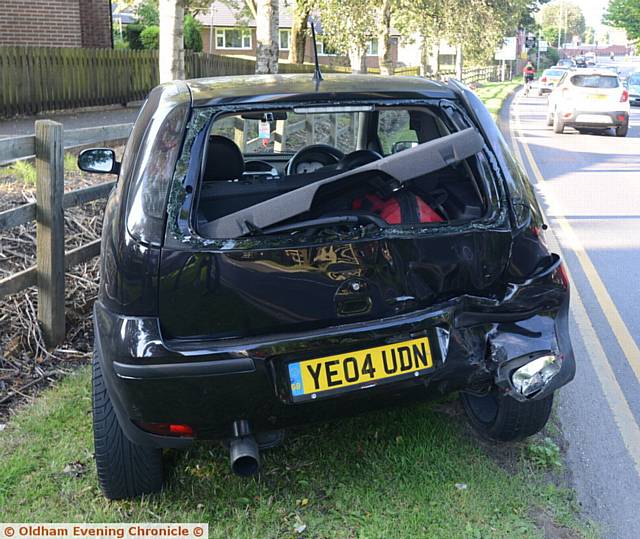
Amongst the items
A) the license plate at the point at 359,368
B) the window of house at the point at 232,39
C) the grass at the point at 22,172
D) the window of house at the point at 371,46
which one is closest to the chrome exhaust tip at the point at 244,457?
the license plate at the point at 359,368

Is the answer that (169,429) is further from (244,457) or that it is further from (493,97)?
(493,97)

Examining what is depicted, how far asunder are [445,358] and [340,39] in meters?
20.0

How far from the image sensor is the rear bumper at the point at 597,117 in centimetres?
2086

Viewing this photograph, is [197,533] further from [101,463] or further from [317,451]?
[317,451]

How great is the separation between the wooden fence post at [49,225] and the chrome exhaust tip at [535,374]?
10.2ft

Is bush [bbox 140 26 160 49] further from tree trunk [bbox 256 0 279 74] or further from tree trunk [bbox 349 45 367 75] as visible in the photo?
tree trunk [bbox 256 0 279 74]

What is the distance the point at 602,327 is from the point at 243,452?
12.6 feet

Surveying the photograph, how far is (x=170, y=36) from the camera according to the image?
10688 millimetres

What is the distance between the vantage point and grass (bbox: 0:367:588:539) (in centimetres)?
330

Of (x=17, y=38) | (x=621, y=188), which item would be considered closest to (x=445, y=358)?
(x=621, y=188)

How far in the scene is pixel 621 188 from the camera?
12453 millimetres

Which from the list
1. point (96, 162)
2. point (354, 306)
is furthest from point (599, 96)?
point (354, 306)

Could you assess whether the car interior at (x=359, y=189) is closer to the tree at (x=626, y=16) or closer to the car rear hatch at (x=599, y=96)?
the car rear hatch at (x=599, y=96)

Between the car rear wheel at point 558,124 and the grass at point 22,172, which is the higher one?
the grass at point 22,172
